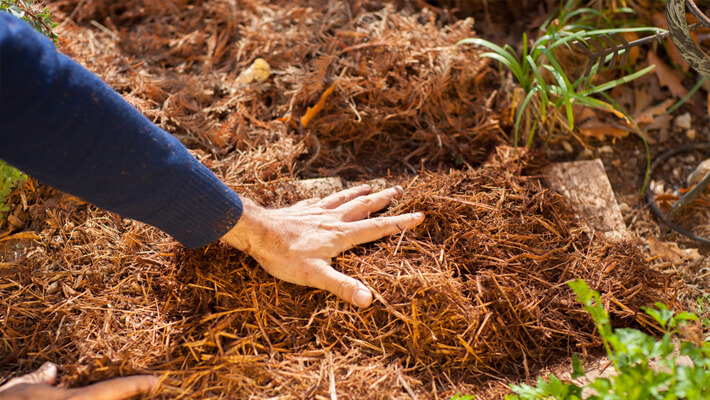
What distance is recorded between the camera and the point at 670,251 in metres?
2.23

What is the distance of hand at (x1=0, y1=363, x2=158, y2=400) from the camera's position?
54.8 inches

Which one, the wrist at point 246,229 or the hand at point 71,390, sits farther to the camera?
the wrist at point 246,229

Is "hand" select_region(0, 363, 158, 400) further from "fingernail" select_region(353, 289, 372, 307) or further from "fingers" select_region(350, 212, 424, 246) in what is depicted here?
"fingers" select_region(350, 212, 424, 246)

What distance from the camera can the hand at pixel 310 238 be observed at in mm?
1662

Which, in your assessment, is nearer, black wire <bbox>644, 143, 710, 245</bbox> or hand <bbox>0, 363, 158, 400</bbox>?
hand <bbox>0, 363, 158, 400</bbox>

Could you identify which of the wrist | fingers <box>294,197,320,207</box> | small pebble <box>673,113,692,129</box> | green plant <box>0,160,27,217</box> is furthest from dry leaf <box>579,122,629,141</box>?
green plant <box>0,160,27,217</box>

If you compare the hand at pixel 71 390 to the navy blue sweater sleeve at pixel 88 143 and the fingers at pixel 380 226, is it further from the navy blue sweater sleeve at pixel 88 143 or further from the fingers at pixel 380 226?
the fingers at pixel 380 226

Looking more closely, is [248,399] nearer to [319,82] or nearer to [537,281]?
[537,281]

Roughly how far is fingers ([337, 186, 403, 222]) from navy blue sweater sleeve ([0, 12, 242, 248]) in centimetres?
53

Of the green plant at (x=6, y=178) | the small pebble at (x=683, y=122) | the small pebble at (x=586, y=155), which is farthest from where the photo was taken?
the small pebble at (x=683, y=122)

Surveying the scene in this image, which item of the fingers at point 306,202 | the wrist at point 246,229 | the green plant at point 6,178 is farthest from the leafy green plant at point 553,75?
the green plant at point 6,178

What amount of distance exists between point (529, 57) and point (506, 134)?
0.46 metres

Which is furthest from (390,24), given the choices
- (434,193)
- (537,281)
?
(537,281)

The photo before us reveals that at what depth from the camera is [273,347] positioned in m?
1.64
